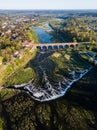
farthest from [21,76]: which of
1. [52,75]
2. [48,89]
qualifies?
[48,89]

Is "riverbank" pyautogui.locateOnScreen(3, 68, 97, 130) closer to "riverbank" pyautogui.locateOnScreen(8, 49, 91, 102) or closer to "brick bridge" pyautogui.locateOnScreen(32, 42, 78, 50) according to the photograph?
"riverbank" pyautogui.locateOnScreen(8, 49, 91, 102)

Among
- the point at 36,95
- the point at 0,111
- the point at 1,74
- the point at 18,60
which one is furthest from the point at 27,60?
the point at 0,111

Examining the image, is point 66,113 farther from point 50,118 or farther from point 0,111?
point 0,111

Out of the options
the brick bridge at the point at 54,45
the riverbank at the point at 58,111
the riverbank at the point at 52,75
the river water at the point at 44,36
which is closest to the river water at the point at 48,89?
the riverbank at the point at 52,75

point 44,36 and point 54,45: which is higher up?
point 54,45

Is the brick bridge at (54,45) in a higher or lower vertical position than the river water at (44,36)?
higher

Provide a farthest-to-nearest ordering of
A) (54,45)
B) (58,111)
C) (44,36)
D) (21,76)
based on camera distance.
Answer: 1. (44,36)
2. (54,45)
3. (21,76)
4. (58,111)

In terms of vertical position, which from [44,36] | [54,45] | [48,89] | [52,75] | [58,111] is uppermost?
[48,89]

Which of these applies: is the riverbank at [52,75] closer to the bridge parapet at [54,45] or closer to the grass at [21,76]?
the grass at [21,76]

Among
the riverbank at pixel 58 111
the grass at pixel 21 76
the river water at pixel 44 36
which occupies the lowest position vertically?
the river water at pixel 44 36

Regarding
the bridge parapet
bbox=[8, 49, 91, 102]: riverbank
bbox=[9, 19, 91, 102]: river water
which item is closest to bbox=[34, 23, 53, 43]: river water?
the bridge parapet

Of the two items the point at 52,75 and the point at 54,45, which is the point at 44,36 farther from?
the point at 52,75
